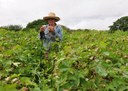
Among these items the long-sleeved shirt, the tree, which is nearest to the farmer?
the long-sleeved shirt

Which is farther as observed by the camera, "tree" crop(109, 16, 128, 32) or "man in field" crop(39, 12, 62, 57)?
"tree" crop(109, 16, 128, 32)

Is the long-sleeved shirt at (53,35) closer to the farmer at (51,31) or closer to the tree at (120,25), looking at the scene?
the farmer at (51,31)

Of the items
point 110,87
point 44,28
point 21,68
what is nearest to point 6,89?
point 110,87

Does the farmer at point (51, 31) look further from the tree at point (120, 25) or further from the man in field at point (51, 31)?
the tree at point (120, 25)

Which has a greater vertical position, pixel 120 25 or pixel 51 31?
pixel 51 31

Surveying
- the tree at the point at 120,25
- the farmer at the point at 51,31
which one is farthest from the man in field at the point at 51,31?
the tree at the point at 120,25

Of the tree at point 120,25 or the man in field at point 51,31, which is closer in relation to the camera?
the man in field at point 51,31

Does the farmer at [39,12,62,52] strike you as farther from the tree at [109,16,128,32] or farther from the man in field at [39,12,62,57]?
the tree at [109,16,128,32]

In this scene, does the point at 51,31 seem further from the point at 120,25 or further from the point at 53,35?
the point at 120,25

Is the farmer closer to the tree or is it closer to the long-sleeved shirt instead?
the long-sleeved shirt

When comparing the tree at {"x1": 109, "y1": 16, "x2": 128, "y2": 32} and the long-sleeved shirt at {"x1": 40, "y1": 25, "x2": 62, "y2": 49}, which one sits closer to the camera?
the long-sleeved shirt at {"x1": 40, "y1": 25, "x2": 62, "y2": 49}

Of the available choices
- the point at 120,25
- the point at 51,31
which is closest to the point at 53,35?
the point at 51,31

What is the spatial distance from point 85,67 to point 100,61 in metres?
0.15

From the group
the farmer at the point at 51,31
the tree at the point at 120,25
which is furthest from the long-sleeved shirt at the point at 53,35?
the tree at the point at 120,25
